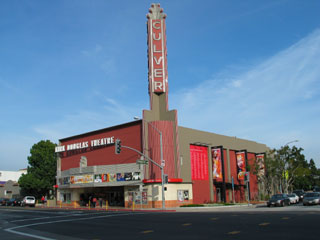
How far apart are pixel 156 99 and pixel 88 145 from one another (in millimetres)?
14004

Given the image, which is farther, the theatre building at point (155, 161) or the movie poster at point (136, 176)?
the movie poster at point (136, 176)

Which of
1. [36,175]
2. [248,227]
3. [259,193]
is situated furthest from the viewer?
[36,175]

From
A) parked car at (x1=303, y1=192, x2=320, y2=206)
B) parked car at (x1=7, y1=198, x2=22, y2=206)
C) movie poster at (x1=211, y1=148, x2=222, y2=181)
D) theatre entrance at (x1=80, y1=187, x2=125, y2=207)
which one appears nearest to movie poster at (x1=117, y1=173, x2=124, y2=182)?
theatre entrance at (x1=80, y1=187, x2=125, y2=207)

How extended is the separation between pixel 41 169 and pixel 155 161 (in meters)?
35.1

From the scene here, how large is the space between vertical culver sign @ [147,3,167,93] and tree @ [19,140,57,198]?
1288 inches

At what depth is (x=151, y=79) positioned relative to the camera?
49250 mm

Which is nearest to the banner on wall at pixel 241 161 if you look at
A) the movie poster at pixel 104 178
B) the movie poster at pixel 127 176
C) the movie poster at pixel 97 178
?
the movie poster at pixel 127 176

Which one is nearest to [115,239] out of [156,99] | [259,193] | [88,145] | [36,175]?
[156,99]

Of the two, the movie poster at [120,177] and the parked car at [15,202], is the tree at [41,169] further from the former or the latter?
the movie poster at [120,177]

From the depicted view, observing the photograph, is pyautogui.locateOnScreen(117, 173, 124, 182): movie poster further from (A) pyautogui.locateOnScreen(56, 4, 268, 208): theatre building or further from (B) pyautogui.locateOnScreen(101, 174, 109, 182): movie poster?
(B) pyautogui.locateOnScreen(101, 174, 109, 182): movie poster

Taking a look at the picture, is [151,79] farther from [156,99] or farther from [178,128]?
[178,128]

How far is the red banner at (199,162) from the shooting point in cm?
4828

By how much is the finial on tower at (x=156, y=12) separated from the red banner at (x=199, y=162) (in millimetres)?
20935

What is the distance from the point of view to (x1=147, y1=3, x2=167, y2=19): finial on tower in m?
52.3
